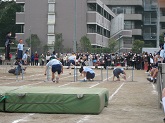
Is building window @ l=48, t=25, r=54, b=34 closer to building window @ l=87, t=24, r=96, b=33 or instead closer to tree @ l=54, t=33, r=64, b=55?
tree @ l=54, t=33, r=64, b=55

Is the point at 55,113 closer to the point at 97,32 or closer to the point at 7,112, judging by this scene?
the point at 7,112

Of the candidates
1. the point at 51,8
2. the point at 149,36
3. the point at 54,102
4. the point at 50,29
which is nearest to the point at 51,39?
the point at 50,29

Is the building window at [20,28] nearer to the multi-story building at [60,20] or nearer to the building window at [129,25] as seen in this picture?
the multi-story building at [60,20]

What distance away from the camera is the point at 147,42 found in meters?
88.4

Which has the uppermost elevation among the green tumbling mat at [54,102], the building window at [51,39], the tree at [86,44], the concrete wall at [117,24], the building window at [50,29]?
the concrete wall at [117,24]

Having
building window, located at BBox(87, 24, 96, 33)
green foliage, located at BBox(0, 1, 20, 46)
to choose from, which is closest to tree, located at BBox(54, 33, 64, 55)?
building window, located at BBox(87, 24, 96, 33)

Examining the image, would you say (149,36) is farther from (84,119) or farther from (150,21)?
(84,119)

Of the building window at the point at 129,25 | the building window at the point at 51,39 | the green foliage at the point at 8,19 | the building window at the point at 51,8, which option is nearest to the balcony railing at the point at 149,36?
the building window at the point at 129,25

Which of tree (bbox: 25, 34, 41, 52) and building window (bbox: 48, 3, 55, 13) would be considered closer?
tree (bbox: 25, 34, 41, 52)

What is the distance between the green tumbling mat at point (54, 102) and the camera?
9.69 metres

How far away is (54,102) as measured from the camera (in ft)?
32.2

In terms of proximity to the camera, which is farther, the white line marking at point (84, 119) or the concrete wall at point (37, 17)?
the concrete wall at point (37, 17)

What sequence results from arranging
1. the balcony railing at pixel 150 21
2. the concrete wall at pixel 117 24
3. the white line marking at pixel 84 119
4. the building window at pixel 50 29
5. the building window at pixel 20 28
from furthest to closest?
the balcony railing at pixel 150 21 → the building window at pixel 20 28 → the concrete wall at pixel 117 24 → the building window at pixel 50 29 → the white line marking at pixel 84 119

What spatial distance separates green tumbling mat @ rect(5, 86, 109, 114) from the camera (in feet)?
31.8
